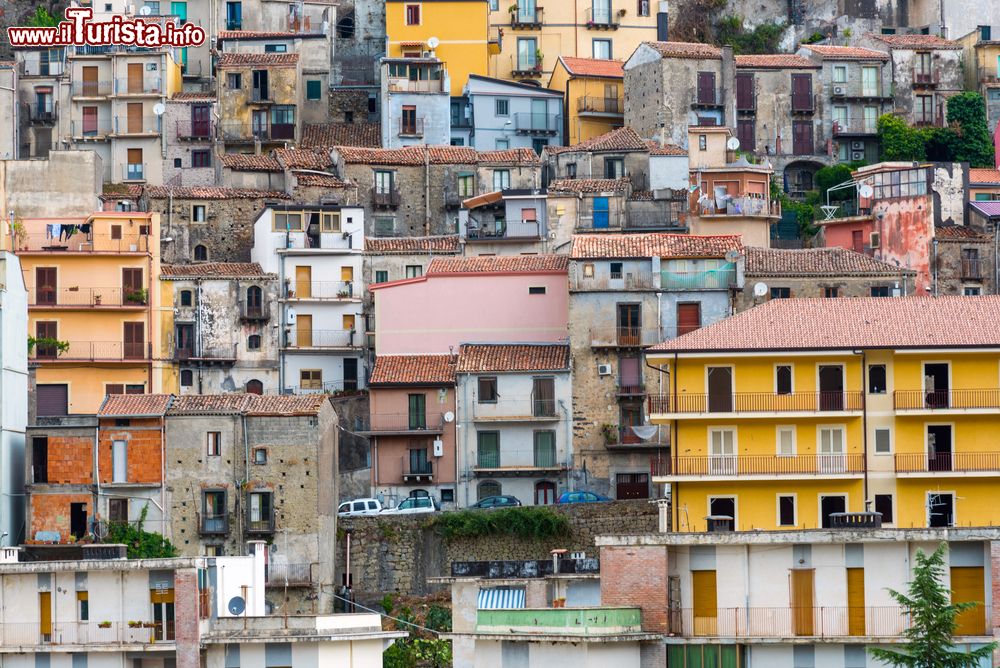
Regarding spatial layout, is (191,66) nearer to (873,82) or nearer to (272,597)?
(873,82)

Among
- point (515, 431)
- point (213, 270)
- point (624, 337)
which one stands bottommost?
point (515, 431)

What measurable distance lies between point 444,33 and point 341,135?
7913 mm

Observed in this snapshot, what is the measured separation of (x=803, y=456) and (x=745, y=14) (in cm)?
6189

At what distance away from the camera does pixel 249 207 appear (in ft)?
314

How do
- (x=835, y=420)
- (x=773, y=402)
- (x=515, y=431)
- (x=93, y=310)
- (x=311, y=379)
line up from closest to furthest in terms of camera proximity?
(x=773, y=402)
(x=835, y=420)
(x=515, y=431)
(x=93, y=310)
(x=311, y=379)

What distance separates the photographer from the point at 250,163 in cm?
9938

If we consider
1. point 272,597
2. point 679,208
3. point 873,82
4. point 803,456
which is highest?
point 873,82

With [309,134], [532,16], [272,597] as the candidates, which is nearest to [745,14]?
[532,16]

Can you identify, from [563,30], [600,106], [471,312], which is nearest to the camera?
[471,312]

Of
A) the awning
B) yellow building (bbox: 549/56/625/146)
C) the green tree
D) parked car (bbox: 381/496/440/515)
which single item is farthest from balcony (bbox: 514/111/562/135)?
the green tree

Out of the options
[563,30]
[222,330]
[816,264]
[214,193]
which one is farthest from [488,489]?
[563,30]

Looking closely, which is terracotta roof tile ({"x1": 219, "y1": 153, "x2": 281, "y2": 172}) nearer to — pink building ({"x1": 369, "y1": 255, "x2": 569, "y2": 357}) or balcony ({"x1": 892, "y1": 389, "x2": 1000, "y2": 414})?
pink building ({"x1": 369, "y1": 255, "x2": 569, "y2": 357})

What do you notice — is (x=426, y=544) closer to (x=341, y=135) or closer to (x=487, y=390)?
(x=487, y=390)

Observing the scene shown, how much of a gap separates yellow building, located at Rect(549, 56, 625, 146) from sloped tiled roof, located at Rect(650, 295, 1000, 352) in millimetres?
40674
